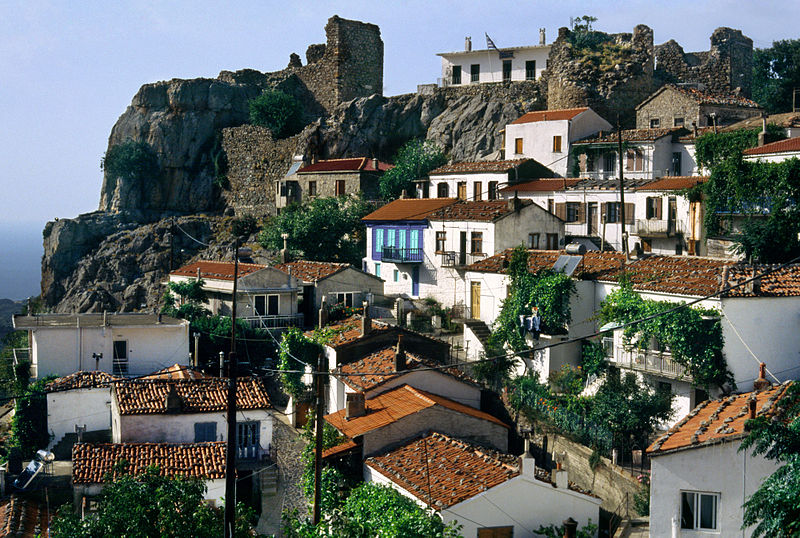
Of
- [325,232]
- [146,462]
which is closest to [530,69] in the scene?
[325,232]

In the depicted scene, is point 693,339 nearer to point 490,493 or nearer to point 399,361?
point 399,361

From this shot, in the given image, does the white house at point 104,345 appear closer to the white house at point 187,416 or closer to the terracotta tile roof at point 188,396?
the terracotta tile roof at point 188,396

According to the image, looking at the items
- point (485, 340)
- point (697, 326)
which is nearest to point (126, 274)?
point (485, 340)

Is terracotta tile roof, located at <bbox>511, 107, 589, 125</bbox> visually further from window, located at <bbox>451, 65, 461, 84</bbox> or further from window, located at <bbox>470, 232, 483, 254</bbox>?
window, located at <bbox>470, 232, 483, 254</bbox>

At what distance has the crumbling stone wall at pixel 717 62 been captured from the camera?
5650cm

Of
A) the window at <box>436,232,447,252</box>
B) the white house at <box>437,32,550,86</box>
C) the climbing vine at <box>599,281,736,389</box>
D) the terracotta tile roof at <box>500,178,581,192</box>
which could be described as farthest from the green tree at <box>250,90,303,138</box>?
the climbing vine at <box>599,281,736,389</box>

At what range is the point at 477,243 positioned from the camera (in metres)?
38.9

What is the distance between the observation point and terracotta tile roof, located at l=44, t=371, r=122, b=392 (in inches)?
1114

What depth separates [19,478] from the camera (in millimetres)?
24281

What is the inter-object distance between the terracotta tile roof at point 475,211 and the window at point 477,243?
610 millimetres

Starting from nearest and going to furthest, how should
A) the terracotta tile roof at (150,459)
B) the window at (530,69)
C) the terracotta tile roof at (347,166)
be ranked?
the terracotta tile roof at (150,459)
the terracotta tile roof at (347,166)
the window at (530,69)

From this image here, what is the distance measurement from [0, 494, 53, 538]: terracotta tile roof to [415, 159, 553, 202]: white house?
26.2 meters

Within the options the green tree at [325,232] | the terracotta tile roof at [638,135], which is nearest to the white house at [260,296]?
the green tree at [325,232]

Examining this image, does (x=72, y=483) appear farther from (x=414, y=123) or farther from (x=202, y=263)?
(x=414, y=123)
